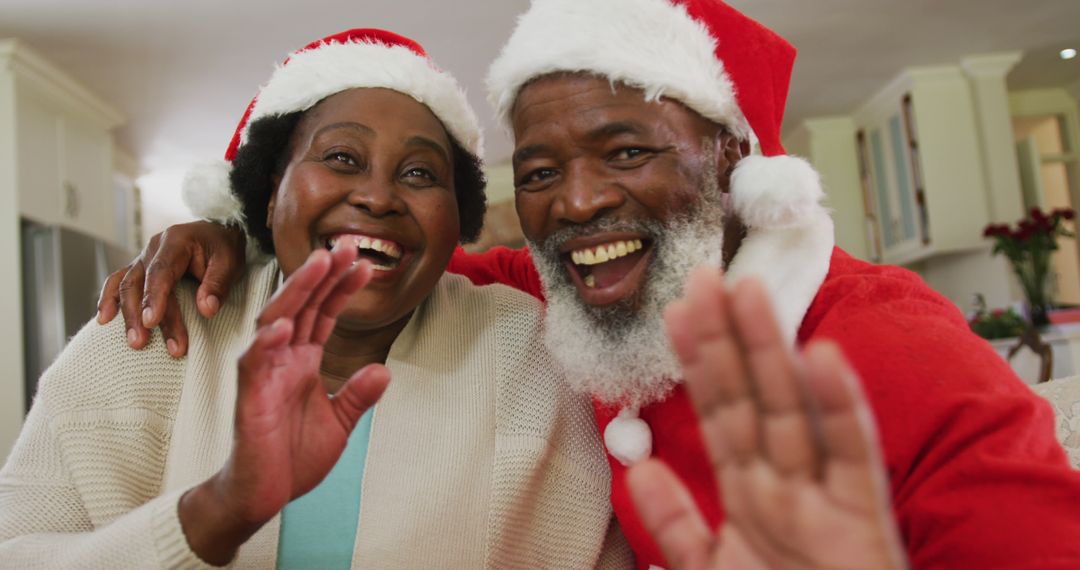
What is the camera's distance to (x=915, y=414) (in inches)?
33.6

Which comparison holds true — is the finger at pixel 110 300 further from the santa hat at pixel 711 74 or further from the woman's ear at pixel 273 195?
the santa hat at pixel 711 74

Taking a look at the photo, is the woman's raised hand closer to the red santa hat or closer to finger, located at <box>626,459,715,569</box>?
finger, located at <box>626,459,715,569</box>

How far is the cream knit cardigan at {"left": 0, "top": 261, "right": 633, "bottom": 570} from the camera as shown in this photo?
1.11 metres

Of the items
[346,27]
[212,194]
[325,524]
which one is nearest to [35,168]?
[346,27]

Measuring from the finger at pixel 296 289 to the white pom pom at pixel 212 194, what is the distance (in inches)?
30.6

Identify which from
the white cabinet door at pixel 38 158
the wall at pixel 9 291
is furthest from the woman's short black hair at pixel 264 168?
the white cabinet door at pixel 38 158

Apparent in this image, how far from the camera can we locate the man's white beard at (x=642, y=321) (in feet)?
3.96

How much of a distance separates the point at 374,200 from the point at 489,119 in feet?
15.6

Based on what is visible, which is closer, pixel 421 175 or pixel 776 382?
pixel 776 382

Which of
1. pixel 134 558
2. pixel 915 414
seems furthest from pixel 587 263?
pixel 134 558

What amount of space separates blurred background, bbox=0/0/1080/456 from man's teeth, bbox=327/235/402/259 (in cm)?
148

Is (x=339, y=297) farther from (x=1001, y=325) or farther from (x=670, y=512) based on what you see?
(x=1001, y=325)

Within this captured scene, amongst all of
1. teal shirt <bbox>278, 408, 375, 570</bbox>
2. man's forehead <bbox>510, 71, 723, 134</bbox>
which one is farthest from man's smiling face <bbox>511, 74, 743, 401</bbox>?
teal shirt <bbox>278, 408, 375, 570</bbox>

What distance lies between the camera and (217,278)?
1330 mm
